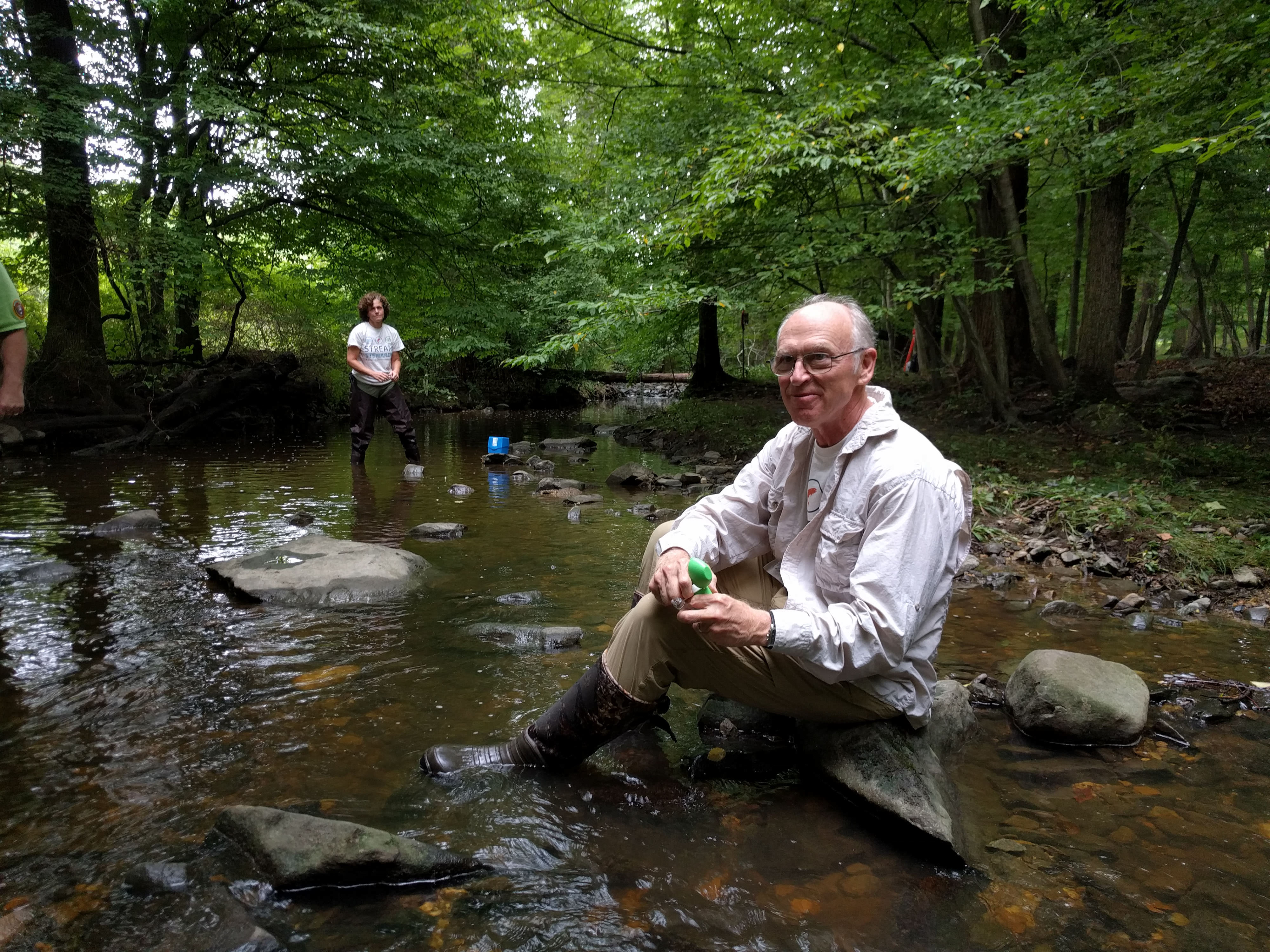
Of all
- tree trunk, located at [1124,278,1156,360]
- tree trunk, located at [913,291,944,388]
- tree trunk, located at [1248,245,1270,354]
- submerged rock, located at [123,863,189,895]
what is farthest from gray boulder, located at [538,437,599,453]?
tree trunk, located at [1248,245,1270,354]

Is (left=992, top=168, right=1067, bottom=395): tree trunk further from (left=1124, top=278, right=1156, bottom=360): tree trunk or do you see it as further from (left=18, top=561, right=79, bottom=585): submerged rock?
(left=1124, top=278, right=1156, bottom=360): tree trunk

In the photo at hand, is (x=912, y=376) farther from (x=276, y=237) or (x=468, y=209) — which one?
(x=276, y=237)

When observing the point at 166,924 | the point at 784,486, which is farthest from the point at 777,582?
the point at 166,924

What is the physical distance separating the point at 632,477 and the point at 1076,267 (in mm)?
11302

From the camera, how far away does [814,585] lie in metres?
2.54

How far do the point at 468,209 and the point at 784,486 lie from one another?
1297 centimetres

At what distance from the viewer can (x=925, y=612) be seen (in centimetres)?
226

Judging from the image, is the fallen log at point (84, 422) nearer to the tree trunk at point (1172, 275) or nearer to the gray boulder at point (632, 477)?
the gray boulder at point (632, 477)

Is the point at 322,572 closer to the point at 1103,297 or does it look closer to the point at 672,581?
the point at 672,581

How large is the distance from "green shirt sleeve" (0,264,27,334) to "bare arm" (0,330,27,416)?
1.1 inches

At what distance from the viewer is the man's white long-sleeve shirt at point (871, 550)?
213cm

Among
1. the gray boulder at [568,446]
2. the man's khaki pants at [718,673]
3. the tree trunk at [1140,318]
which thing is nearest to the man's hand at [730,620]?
the man's khaki pants at [718,673]

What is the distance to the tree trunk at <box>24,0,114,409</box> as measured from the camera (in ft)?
31.4

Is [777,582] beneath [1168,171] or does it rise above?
beneath
